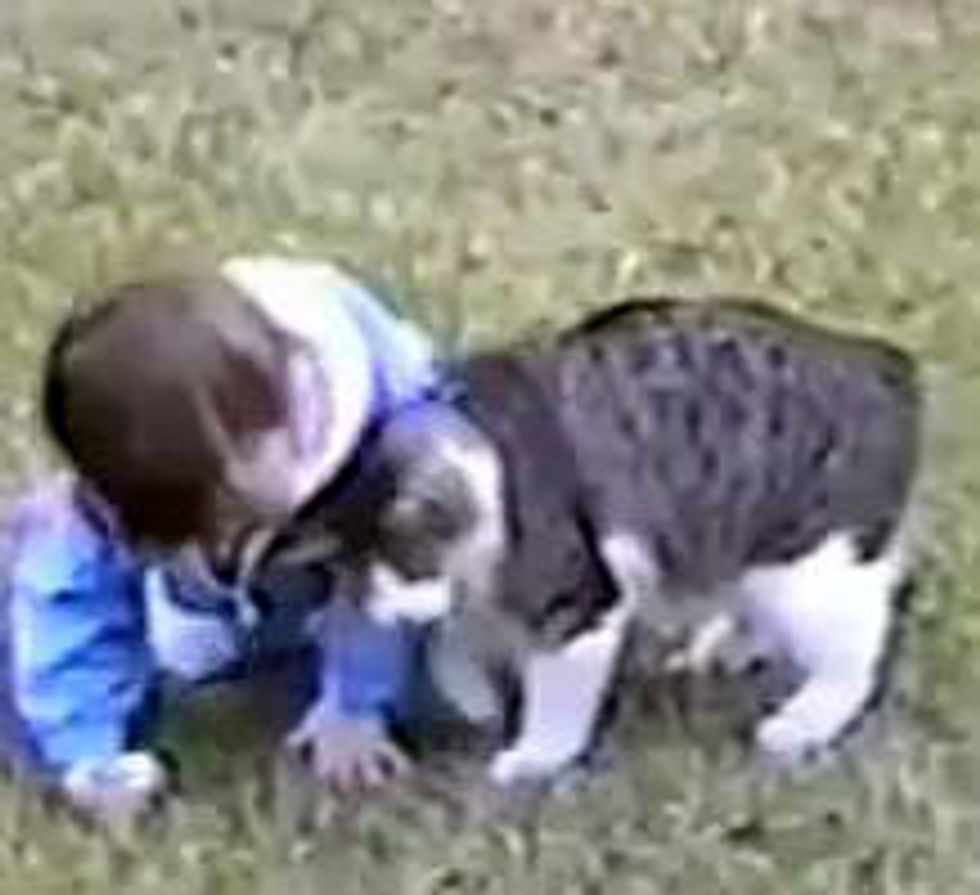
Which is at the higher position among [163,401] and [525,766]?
[163,401]

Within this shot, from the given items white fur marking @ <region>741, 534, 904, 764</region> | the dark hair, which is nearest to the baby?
the dark hair

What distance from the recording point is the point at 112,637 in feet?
5.32

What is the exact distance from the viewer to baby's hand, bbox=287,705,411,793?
1664 mm

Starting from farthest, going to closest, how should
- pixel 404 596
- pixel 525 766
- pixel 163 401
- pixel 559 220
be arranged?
pixel 559 220 → pixel 525 766 → pixel 404 596 → pixel 163 401

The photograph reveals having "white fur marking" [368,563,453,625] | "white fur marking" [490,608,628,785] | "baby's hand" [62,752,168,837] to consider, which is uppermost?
"white fur marking" [368,563,453,625]

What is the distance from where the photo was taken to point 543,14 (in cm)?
208

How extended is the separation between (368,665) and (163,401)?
24cm

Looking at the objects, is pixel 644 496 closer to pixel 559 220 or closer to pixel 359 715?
pixel 359 715

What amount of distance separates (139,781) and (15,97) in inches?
20.9

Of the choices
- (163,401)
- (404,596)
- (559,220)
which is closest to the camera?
(163,401)

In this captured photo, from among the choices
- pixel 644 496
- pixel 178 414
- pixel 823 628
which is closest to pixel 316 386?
pixel 178 414

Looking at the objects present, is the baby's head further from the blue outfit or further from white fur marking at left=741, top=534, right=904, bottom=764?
white fur marking at left=741, top=534, right=904, bottom=764

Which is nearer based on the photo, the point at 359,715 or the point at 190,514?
the point at 190,514

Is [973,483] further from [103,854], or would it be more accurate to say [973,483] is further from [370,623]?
[103,854]
